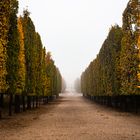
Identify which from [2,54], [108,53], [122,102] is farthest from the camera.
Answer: [108,53]

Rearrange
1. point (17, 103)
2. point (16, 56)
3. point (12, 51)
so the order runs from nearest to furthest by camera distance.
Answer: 1. point (12, 51)
2. point (16, 56)
3. point (17, 103)

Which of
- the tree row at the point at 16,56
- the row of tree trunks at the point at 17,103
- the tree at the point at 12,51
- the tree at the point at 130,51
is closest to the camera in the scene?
the tree row at the point at 16,56

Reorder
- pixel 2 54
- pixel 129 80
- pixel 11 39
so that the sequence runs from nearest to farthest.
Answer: pixel 2 54
pixel 11 39
pixel 129 80

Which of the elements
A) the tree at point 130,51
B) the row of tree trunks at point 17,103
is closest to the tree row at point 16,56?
the row of tree trunks at point 17,103

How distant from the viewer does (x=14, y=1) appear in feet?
136

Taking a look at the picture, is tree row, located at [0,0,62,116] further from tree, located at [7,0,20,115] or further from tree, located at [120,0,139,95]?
tree, located at [120,0,139,95]

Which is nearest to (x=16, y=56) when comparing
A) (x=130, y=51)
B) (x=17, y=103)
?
(x=17, y=103)

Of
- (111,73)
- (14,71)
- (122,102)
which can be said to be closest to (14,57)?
(14,71)

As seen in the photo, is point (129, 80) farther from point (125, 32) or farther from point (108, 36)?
point (108, 36)

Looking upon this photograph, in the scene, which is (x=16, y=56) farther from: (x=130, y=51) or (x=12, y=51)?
(x=130, y=51)

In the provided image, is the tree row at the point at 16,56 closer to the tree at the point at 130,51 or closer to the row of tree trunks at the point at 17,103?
the row of tree trunks at the point at 17,103

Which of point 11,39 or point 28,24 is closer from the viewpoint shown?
point 11,39

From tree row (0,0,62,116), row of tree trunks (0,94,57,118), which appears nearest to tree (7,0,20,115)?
tree row (0,0,62,116)

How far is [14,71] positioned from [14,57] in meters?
1.44
